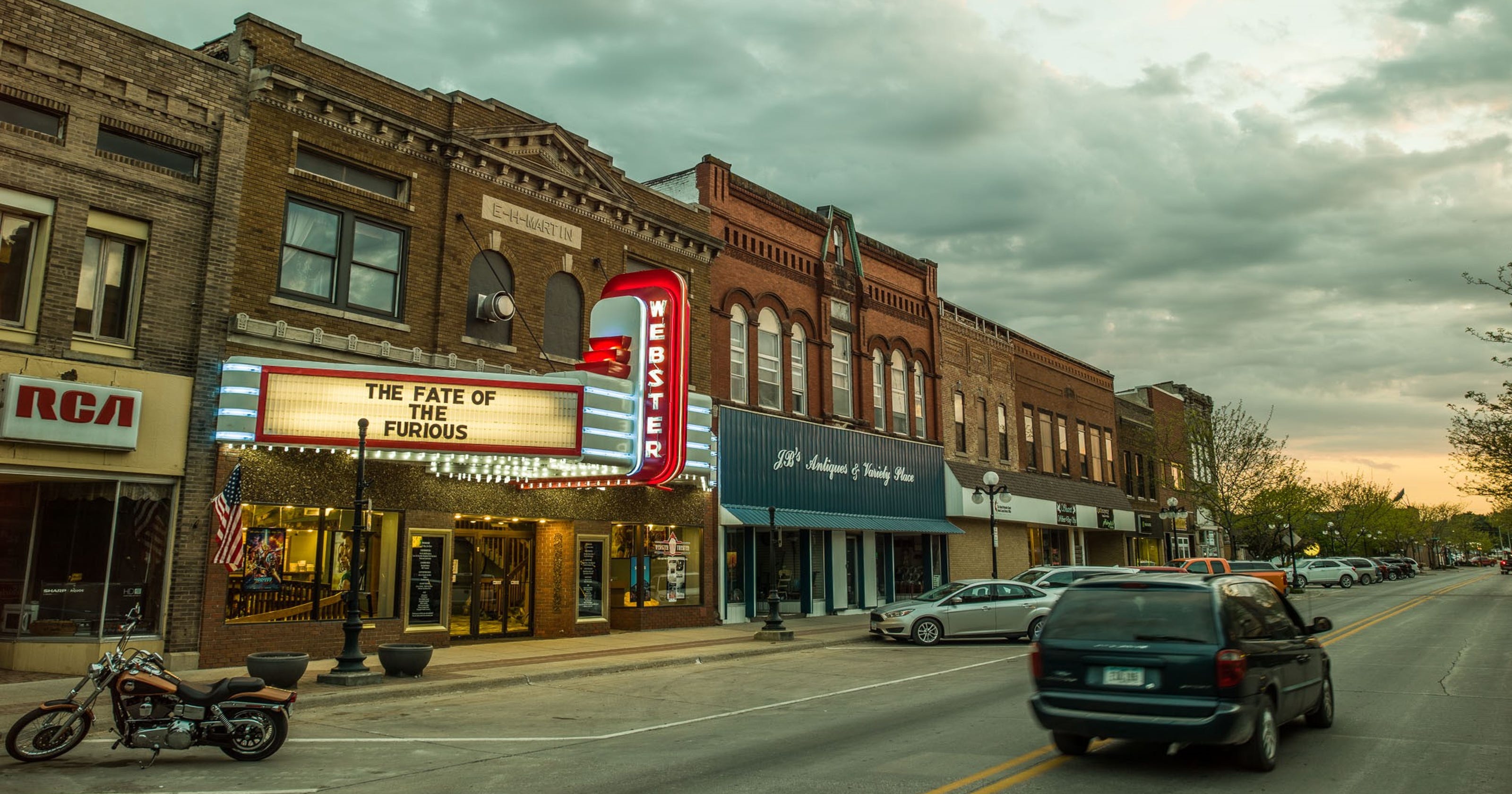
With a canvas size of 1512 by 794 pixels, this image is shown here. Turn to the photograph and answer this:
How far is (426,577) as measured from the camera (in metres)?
20.3

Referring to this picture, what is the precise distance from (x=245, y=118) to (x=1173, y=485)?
51.3m

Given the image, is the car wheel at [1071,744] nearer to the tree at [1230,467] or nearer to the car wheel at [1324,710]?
the car wheel at [1324,710]

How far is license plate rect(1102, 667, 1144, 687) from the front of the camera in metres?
8.35

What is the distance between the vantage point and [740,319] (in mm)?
29578

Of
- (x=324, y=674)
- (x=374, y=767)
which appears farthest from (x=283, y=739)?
(x=324, y=674)

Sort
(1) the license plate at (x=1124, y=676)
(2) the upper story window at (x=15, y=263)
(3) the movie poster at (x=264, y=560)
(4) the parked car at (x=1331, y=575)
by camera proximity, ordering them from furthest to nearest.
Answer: (4) the parked car at (x=1331, y=575), (3) the movie poster at (x=264, y=560), (2) the upper story window at (x=15, y=263), (1) the license plate at (x=1124, y=676)

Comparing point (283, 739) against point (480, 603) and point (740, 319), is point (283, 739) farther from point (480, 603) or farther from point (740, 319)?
point (740, 319)

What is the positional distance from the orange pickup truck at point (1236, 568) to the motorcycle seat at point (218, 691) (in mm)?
21984

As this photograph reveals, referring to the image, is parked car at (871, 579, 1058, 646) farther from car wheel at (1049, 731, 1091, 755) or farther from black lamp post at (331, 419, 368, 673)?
car wheel at (1049, 731, 1091, 755)

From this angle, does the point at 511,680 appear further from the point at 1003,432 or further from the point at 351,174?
the point at 1003,432

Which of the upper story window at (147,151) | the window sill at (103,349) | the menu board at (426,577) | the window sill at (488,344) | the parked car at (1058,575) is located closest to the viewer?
the window sill at (103,349)

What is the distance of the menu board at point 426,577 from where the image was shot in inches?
789

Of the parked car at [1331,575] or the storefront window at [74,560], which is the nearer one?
the storefront window at [74,560]

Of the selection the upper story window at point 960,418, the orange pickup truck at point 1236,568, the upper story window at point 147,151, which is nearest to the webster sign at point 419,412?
the upper story window at point 147,151
